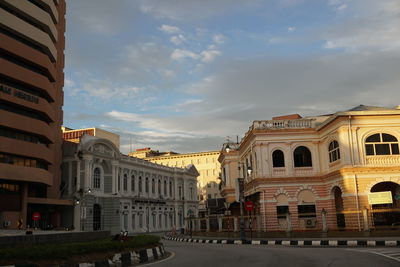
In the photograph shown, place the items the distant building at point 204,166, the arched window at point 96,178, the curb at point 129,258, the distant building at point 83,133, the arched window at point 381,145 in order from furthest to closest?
the distant building at point 204,166 < the distant building at point 83,133 < the arched window at point 96,178 < the arched window at point 381,145 < the curb at point 129,258

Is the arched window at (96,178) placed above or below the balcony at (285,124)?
below

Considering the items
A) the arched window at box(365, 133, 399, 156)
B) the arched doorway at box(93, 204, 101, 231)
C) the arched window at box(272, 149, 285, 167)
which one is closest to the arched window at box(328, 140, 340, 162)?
the arched window at box(365, 133, 399, 156)

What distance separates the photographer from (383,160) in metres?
34.6

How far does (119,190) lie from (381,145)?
136ft

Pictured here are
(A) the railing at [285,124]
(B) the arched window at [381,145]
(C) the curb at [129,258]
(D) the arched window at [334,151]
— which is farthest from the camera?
(A) the railing at [285,124]

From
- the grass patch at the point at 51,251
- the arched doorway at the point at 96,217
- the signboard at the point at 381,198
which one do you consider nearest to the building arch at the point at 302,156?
the signboard at the point at 381,198

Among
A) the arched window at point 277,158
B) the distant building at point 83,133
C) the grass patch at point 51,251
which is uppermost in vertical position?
the distant building at point 83,133

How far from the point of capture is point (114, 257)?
1486 centimetres

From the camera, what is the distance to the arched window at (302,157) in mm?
39875

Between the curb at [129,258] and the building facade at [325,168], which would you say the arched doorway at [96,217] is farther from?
the curb at [129,258]

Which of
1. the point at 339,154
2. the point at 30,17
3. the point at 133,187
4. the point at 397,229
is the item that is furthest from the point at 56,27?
the point at 397,229

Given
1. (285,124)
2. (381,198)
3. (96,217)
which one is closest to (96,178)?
(96,217)

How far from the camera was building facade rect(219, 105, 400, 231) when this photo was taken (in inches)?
1342

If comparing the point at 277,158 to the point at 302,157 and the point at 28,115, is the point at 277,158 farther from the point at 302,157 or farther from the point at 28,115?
the point at 28,115
